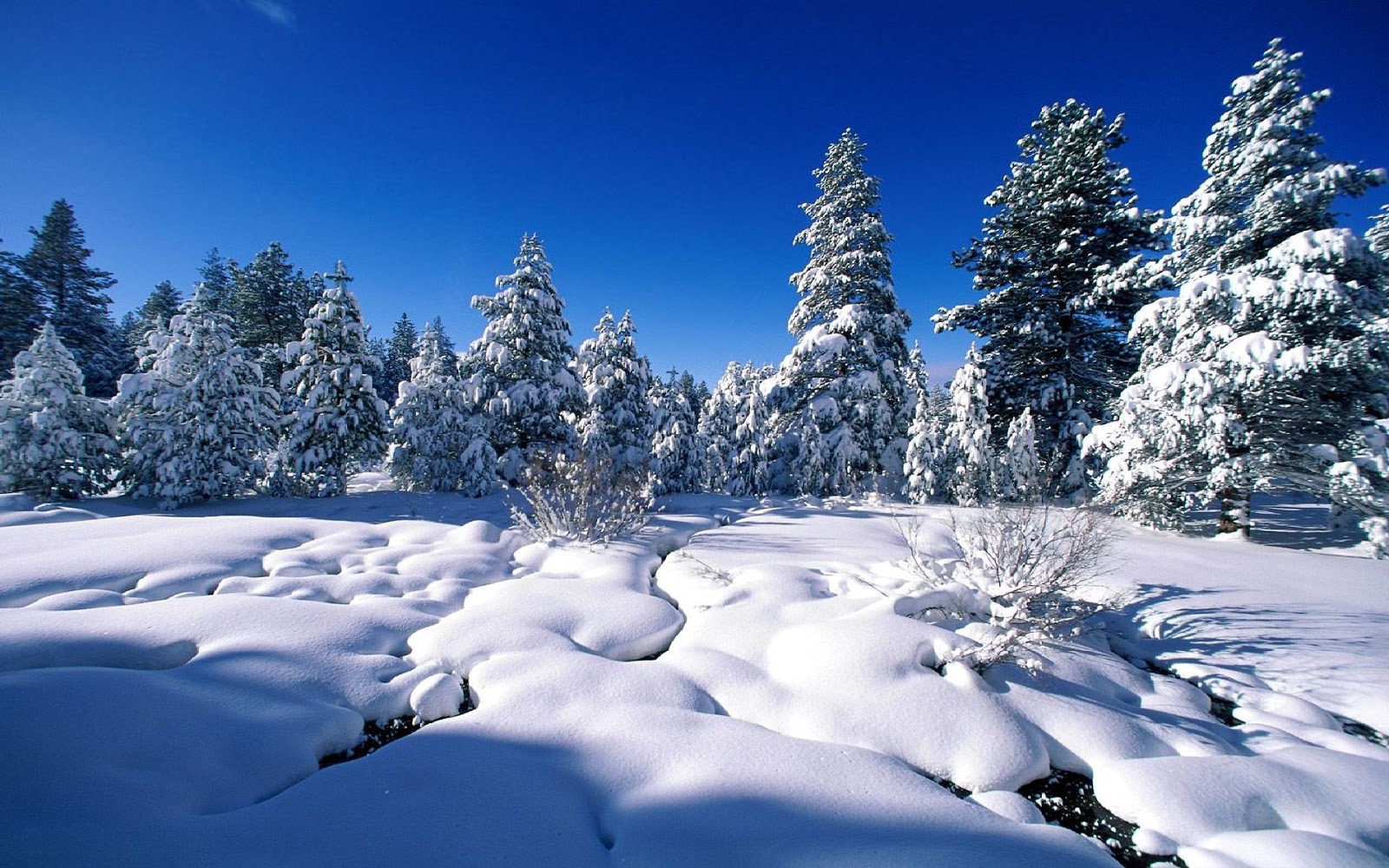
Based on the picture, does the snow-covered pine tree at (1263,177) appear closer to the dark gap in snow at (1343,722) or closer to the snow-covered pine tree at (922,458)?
the snow-covered pine tree at (922,458)

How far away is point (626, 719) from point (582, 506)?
4.25 metres

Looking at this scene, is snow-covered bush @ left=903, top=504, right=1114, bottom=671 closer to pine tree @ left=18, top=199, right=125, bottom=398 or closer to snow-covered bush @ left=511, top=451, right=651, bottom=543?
snow-covered bush @ left=511, top=451, right=651, bottom=543

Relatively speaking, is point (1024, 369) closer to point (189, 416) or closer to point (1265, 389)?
point (1265, 389)

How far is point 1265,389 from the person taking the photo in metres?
8.22

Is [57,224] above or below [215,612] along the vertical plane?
above

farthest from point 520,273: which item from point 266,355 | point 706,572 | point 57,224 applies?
point 57,224

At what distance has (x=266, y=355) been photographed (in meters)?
21.2

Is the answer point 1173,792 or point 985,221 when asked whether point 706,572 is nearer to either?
point 1173,792

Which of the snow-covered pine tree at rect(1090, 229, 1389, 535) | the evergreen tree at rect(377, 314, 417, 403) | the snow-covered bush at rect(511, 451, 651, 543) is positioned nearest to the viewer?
the snow-covered bush at rect(511, 451, 651, 543)

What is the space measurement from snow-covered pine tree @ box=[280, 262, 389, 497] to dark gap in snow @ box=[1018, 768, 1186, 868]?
17.0 metres

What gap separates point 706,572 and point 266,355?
85.3ft

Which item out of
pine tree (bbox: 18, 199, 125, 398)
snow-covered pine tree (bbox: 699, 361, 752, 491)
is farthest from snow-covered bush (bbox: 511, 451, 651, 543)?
pine tree (bbox: 18, 199, 125, 398)

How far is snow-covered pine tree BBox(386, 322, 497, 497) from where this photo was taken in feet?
46.6

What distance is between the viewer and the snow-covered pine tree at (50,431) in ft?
37.5
